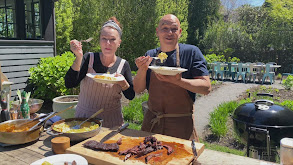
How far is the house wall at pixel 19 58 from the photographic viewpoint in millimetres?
6812

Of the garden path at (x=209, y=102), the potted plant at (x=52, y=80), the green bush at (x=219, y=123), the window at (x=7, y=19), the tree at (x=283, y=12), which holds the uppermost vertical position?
the tree at (x=283, y=12)

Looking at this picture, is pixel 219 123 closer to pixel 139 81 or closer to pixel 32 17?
pixel 139 81

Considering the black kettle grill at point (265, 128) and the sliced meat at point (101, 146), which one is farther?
the black kettle grill at point (265, 128)

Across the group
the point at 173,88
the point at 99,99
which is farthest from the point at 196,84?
the point at 99,99

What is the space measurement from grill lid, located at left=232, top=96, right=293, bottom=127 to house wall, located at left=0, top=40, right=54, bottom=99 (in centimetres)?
652

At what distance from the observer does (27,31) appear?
7.84 m

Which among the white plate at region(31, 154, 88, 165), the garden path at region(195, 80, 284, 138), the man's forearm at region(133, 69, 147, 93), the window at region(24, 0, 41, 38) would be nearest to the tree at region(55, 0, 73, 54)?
the window at region(24, 0, 41, 38)

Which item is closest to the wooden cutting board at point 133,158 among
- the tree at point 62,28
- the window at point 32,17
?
the window at point 32,17

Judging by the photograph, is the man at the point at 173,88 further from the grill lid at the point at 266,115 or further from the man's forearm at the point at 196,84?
the grill lid at the point at 266,115

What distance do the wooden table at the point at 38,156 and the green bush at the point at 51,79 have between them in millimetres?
4648

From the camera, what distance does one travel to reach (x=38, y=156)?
1.84m

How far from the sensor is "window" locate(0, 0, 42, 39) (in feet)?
24.1

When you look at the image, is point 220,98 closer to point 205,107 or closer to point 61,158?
point 205,107

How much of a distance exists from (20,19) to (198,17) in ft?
64.4
